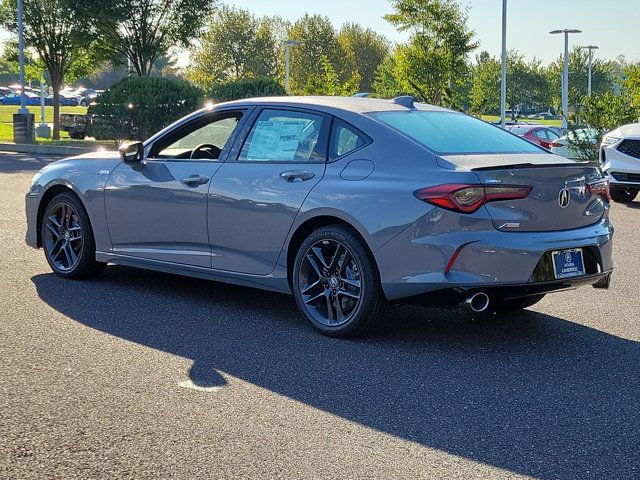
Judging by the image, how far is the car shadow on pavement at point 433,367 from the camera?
13.7ft

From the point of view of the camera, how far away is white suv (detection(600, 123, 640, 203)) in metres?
15.0

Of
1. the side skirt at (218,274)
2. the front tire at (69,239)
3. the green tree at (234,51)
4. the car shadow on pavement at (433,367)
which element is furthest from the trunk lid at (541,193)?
the green tree at (234,51)

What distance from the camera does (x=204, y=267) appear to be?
6.77m

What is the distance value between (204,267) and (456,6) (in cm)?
3342

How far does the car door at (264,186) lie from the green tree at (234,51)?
2529 inches

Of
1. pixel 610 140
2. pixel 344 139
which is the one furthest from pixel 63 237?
pixel 610 140

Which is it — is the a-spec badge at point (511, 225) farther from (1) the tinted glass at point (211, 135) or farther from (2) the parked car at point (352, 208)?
(1) the tinted glass at point (211, 135)

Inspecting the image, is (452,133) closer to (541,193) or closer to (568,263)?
(541,193)

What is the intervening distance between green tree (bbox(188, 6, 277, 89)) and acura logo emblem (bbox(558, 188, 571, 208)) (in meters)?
65.3

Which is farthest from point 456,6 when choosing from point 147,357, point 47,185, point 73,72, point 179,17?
point 147,357

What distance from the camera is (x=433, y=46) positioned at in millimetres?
38312

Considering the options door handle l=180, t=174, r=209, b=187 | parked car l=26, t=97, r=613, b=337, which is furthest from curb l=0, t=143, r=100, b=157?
door handle l=180, t=174, r=209, b=187

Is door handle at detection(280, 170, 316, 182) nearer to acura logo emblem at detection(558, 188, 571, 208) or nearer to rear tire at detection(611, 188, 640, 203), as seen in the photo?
acura logo emblem at detection(558, 188, 571, 208)

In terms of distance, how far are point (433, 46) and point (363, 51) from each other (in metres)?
45.0
